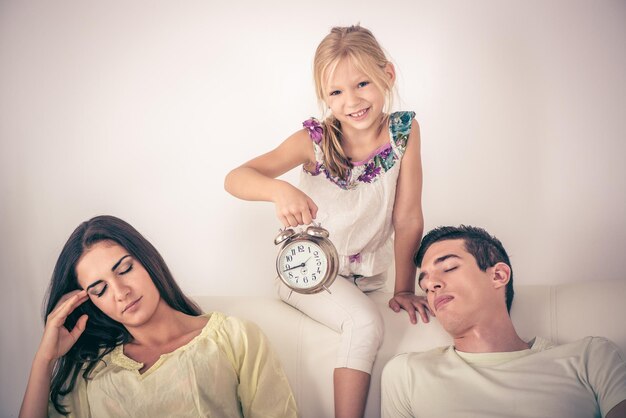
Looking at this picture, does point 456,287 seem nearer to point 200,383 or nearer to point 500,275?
point 500,275

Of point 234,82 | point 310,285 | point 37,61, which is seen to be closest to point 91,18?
point 37,61

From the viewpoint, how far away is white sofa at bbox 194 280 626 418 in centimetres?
226

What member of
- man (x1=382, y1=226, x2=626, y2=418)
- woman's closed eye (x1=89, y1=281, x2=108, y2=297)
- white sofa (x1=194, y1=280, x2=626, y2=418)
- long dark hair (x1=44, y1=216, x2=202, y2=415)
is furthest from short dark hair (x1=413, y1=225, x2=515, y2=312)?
woman's closed eye (x1=89, y1=281, x2=108, y2=297)

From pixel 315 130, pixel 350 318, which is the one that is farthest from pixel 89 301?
pixel 315 130

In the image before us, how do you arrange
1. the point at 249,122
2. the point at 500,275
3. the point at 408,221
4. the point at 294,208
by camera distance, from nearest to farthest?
the point at 294,208 → the point at 500,275 → the point at 408,221 → the point at 249,122

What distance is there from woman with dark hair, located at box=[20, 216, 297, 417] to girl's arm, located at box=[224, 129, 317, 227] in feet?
1.21

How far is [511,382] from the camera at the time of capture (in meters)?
Answer: 2.03

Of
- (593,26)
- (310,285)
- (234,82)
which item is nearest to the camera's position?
(310,285)

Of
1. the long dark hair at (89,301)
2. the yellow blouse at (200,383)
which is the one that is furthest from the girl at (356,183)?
the long dark hair at (89,301)

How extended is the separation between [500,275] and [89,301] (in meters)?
1.30

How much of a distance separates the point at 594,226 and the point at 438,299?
982 millimetres

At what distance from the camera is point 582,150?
2.80 m

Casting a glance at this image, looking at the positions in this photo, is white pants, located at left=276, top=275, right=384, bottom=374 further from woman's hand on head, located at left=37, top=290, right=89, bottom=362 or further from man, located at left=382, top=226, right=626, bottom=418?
woman's hand on head, located at left=37, top=290, right=89, bottom=362

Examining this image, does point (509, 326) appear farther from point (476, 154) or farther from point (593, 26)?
point (593, 26)
